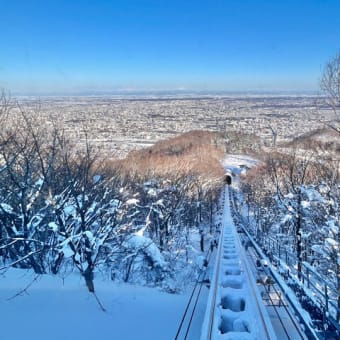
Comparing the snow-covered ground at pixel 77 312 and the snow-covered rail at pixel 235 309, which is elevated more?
the snow-covered ground at pixel 77 312

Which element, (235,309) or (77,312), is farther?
(235,309)

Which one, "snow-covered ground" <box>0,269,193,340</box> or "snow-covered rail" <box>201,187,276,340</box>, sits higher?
"snow-covered ground" <box>0,269,193,340</box>

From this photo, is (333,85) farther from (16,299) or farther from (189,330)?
(16,299)

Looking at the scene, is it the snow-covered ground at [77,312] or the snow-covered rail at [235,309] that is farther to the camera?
the snow-covered rail at [235,309]

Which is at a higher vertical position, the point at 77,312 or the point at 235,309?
the point at 77,312
